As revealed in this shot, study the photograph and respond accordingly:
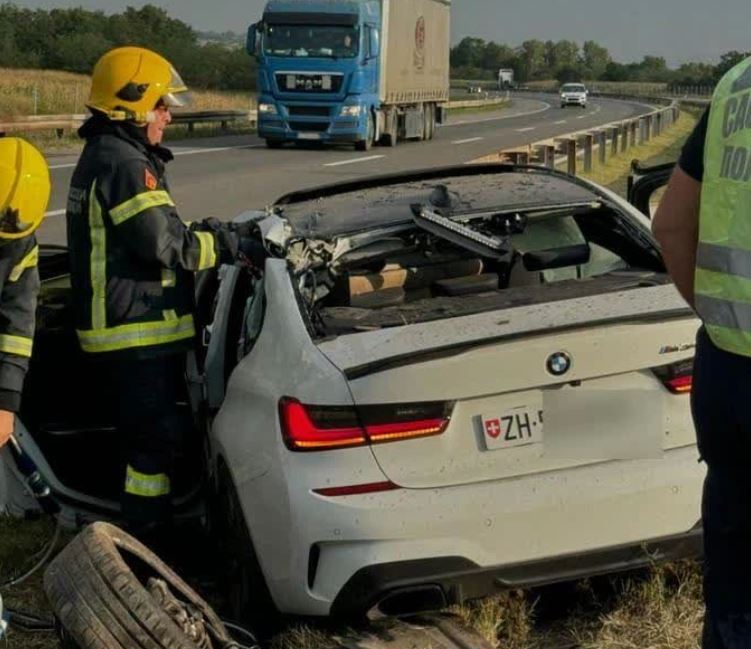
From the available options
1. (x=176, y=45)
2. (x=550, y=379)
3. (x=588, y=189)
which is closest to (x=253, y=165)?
(x=588, y=189)

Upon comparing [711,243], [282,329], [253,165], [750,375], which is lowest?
[253,165]

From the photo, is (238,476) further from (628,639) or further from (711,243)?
(711,243)

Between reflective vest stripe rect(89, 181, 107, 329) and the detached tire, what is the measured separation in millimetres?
1025

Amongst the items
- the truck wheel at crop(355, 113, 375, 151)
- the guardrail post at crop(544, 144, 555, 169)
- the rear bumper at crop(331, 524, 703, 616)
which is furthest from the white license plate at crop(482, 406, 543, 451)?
the truck wheel at crop(355, 113, 375, 151)

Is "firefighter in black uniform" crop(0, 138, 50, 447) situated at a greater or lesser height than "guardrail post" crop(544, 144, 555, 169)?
greater

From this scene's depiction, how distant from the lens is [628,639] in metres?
3.49

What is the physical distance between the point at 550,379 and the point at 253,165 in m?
18.5

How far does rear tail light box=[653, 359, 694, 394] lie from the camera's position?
11.0 feet

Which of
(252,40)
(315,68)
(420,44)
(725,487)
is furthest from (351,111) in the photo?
(725,487)

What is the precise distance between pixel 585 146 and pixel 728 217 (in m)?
16.7

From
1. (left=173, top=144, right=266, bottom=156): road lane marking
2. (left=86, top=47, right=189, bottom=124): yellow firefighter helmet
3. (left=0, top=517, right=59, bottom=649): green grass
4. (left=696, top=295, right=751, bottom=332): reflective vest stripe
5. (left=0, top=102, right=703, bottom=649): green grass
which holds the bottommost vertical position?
(left=173, top=144, right=266, bottom=156): road lane marking

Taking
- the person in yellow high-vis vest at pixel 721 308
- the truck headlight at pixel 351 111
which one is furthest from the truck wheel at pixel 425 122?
the person in yellow high-vis vest at pixel 721 308

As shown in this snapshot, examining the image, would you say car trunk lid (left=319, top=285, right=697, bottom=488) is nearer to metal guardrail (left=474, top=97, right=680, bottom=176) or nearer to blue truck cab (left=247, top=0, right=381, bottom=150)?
metal guardrail (left=474, top=97, right=680, bottom=176)

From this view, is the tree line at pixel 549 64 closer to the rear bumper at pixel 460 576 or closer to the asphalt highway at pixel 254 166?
the asphalt highway at pixel 254 166
